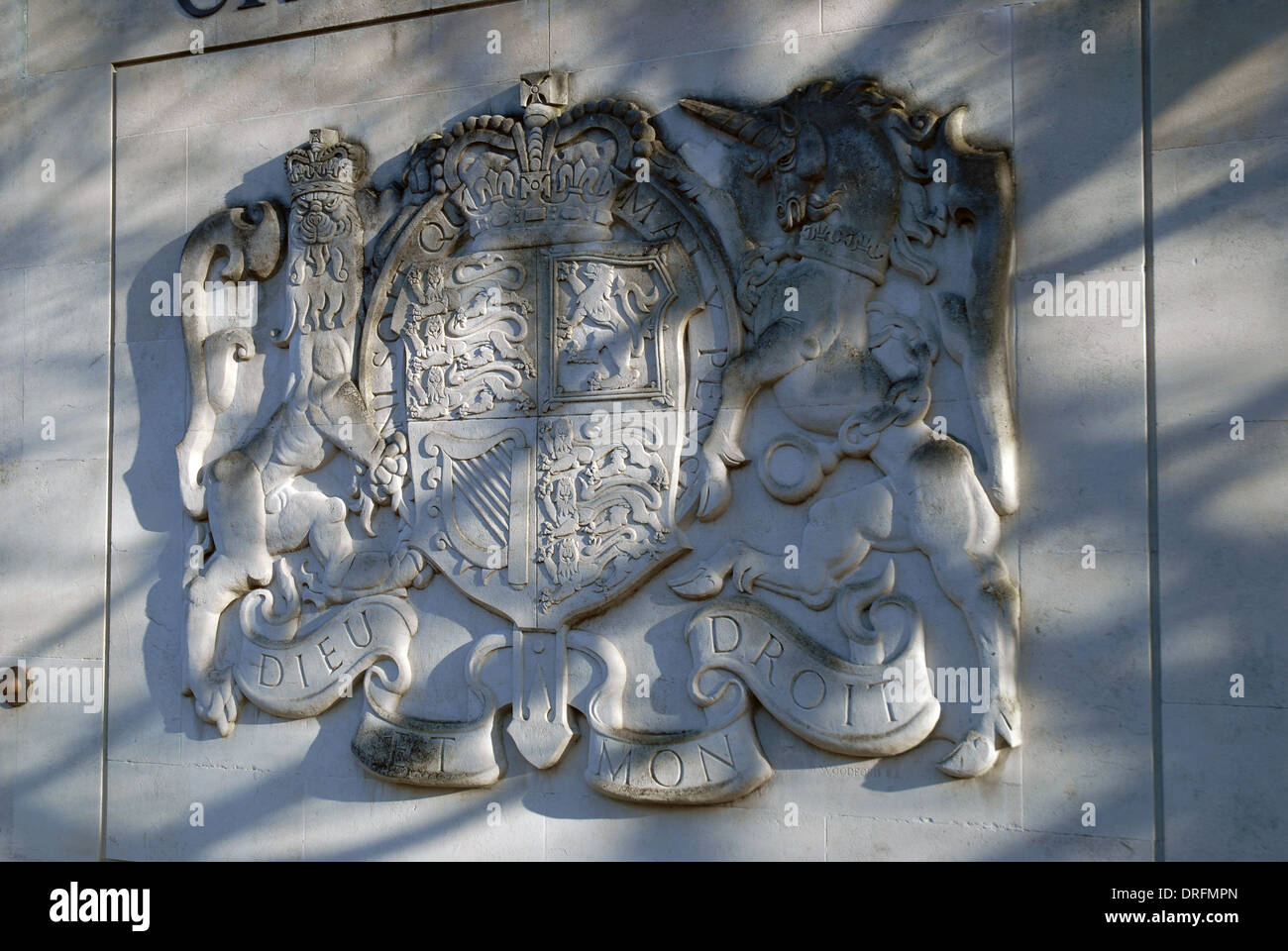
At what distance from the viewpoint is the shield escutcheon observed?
5.43 metres

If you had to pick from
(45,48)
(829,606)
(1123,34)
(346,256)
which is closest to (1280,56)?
(1123,34)

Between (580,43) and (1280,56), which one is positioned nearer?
(1280,56)

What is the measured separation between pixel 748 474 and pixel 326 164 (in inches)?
97.6

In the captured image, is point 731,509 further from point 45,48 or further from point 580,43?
point 45,48

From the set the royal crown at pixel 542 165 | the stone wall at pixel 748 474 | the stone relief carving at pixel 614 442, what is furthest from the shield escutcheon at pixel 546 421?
the stone wall at pixel 748 474

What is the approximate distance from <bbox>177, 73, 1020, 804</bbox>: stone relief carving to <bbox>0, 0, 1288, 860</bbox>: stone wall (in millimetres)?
136

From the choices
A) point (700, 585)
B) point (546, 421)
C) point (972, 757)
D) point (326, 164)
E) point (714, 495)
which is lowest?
point (972, 757)

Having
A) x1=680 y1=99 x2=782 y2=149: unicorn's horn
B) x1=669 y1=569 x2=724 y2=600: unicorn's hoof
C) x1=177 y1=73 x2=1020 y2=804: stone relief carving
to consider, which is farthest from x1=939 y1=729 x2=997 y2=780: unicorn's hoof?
x1=680 y1=99 x2=782 y2=149: unicorn's horn

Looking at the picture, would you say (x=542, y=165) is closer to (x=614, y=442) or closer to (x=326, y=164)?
(x=326, y=164)

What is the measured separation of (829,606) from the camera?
5.18 m

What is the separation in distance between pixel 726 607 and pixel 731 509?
41 centimetres

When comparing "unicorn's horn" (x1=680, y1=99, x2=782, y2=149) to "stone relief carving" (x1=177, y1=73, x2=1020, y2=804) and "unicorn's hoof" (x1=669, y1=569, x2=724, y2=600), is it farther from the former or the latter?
"unicorn's hoof" (x1=669, y1=569, x2=724, y2=600)

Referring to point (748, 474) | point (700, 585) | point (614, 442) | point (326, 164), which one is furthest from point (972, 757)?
point (326, 164)

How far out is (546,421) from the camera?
5590mm
